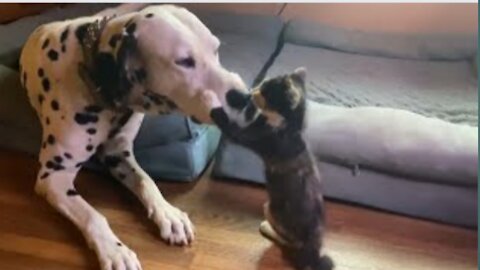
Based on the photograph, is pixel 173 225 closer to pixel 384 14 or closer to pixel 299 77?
pixel 299 77

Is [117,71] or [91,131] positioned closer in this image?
[117,71]

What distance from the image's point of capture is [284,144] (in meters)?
1.43

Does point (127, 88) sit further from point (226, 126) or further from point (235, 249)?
point (235, 249)

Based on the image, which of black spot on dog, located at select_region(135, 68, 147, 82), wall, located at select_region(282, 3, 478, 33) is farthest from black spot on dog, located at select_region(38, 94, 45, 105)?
wall, located at select_region(282, 3, 478, 33)

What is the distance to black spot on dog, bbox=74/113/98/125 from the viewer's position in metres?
1.63

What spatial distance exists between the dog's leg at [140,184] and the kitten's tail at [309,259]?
315 millimetres

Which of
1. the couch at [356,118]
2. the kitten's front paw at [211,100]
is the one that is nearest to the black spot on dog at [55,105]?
the couch at [356,118]

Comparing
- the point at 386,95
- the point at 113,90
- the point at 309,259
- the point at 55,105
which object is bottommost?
the point at 309,259

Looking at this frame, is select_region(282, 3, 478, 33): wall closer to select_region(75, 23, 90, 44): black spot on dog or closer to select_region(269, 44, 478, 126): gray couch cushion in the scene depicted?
select_region(269, 44, 478, 126): gray couch cushion

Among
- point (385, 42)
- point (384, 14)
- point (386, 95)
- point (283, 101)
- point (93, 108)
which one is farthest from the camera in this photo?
point (384, 14)

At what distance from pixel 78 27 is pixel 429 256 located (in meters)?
1.04

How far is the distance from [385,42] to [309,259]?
45.2 inches

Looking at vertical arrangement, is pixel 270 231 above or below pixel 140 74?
below

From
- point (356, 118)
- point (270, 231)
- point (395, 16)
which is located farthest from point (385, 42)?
point (270, 231)
